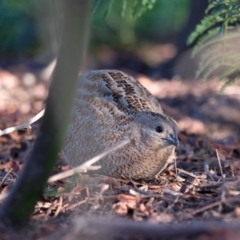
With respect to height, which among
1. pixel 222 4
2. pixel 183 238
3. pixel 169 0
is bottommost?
pixel 183 238

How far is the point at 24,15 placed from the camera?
54.2 ft

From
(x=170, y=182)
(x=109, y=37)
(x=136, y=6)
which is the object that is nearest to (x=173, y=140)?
(x=170, y=182)

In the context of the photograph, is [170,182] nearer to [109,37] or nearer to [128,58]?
[128,58]

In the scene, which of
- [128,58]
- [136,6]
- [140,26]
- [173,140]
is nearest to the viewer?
[173,140]

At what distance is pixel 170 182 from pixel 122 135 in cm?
→ 57

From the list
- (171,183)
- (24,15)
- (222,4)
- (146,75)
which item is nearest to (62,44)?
(171,183)

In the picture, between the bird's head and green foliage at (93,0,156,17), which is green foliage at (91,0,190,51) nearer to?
green foliage at (93,0,156,17)

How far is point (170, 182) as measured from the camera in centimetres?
578

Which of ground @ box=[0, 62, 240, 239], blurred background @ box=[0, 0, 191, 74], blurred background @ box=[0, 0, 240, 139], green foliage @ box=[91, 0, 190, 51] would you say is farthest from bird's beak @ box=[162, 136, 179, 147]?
green foliage @ box=[91, 0, 190, 51]

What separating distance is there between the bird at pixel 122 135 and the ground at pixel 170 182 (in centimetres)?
15

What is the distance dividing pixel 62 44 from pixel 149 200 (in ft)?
5.46

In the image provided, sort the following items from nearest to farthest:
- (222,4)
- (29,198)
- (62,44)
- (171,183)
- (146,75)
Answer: (62,44) < (29,198) < (171,183) < (222,4) < (146,75)

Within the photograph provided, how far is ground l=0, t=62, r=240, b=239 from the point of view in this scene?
4.53 meters

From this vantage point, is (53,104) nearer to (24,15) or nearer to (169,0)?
(24,15)
